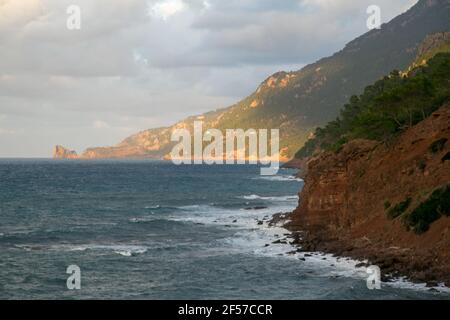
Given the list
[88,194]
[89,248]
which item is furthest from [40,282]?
[88,194]

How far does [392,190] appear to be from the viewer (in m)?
49.6

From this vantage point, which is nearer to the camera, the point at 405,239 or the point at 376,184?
the point at 405,239

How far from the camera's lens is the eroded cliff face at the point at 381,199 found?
3834 centimetres

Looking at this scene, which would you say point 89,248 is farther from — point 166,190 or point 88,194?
point 166,190

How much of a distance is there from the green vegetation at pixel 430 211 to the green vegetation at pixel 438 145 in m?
6.60

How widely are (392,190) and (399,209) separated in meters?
4.36

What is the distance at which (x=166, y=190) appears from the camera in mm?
128500

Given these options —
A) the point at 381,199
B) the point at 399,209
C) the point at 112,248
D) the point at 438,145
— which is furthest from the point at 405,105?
the point at 112,248

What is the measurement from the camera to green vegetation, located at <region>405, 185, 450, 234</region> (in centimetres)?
4031

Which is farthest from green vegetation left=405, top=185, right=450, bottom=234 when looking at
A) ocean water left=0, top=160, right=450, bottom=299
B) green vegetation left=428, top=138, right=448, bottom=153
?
green vegetation left=428, top=138, right=448, bottom=153

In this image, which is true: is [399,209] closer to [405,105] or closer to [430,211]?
[430,211]

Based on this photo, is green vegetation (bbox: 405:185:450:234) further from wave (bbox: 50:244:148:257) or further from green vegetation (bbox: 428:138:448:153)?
wave (bbox: 50:244:148:257)
